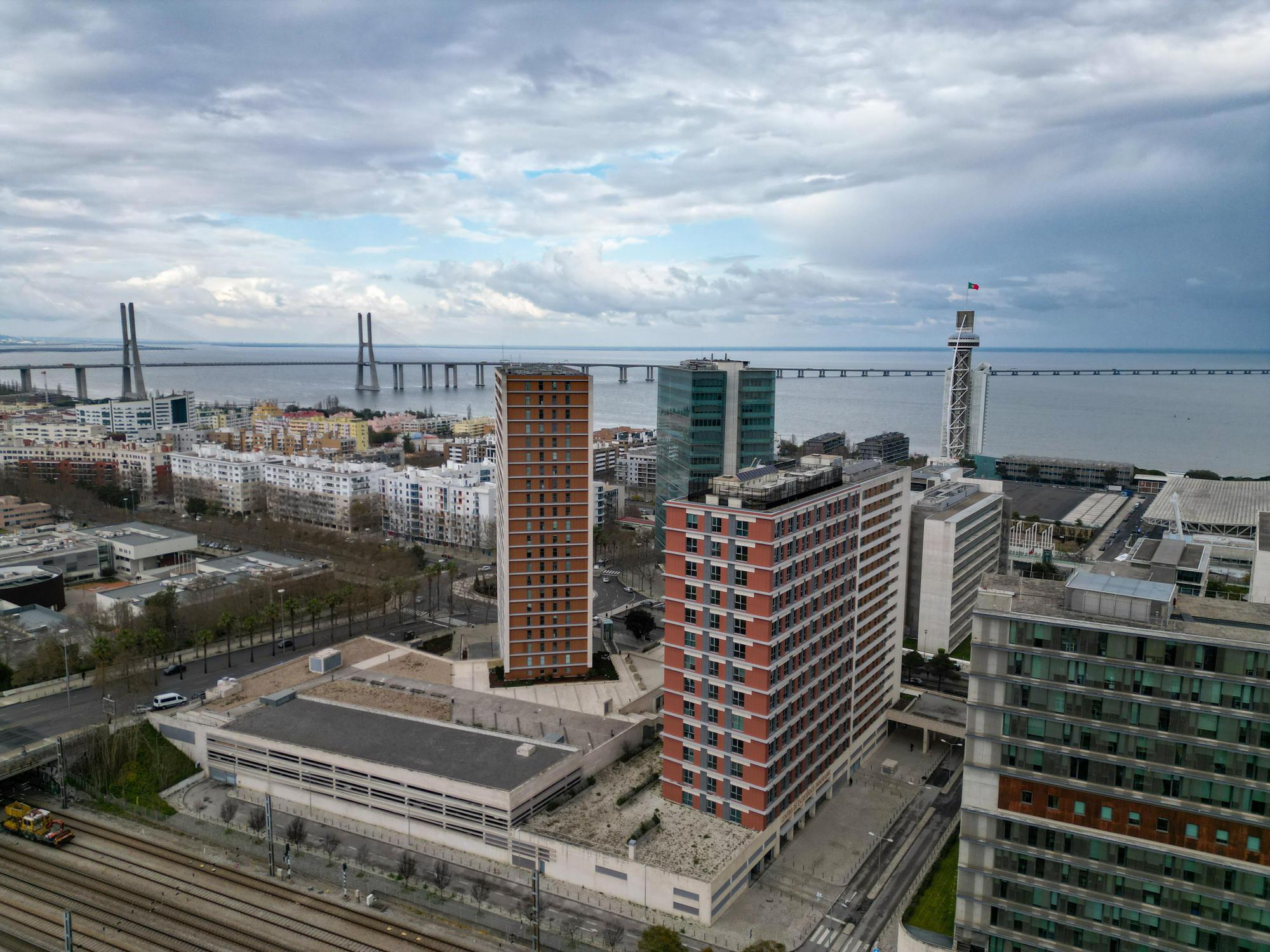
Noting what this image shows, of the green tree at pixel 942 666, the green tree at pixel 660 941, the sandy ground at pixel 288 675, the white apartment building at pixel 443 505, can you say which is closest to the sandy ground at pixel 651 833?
the green tree at pixel 660 941

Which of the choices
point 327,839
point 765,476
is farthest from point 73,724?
point 765,476

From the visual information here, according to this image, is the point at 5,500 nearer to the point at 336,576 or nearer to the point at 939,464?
the point at 336,576

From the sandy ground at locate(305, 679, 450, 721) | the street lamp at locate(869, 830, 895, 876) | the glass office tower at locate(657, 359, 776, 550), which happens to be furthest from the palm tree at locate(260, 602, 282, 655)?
the street lamp at locate(869, 830, 895, 876)

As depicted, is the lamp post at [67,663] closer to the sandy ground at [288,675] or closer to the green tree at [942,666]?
the sandy ground at [288,675]

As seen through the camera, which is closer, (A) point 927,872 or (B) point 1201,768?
(B) point 1201,768

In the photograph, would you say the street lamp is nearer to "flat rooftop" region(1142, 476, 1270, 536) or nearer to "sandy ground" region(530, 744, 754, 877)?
"sandy ground" region(530, 744, 754, 877)
